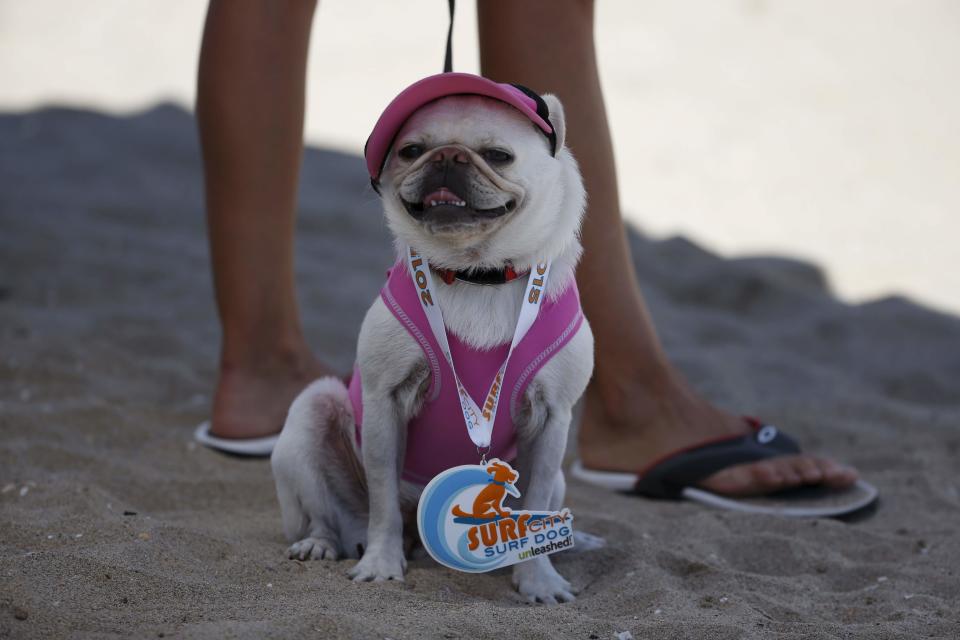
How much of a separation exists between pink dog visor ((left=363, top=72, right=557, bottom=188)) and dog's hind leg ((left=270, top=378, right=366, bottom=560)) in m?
0.68

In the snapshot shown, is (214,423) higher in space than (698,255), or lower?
lower

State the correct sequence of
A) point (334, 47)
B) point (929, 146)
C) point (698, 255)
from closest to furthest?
1. point (698, 255)
2. point (929, 146)
3. point (334, 47)

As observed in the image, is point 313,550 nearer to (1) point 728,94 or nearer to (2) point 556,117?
(2) point 556,117

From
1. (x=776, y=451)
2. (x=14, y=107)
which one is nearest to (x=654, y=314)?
(x=776, y=451)

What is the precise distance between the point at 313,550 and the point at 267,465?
3.29 feet

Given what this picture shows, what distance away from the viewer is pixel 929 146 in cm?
805

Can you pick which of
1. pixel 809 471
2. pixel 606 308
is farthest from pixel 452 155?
pixel 809 471

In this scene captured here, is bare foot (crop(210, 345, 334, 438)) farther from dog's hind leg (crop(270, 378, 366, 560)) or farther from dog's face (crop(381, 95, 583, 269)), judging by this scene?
dog's face (crop(381, 95, 583, 269))

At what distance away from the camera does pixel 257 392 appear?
3.73 metres

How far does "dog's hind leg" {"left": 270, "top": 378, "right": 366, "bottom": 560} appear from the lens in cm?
277

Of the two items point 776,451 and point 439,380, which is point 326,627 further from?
point 776,451

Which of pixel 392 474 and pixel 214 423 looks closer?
pixel 392 474

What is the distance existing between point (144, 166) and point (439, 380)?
5289 millimetres

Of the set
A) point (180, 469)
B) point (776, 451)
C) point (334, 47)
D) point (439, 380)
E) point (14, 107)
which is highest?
point (334, 47)
